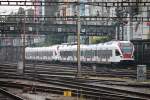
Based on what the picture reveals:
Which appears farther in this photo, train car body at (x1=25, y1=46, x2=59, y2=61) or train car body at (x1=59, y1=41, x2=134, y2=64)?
train car body at (x1=25, y1=46, x2=59, y2=61)

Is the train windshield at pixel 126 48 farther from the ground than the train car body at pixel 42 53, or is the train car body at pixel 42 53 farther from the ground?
the train windshield at pixel 126 48

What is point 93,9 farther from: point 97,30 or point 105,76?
point 105,76

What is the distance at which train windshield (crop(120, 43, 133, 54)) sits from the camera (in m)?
47.2

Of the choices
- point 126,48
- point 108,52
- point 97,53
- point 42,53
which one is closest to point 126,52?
point 126,48

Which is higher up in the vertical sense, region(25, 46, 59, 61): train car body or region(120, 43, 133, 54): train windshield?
region(120, 43, 133, 54): train windshield

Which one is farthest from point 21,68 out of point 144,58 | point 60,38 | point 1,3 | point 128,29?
point 60,38

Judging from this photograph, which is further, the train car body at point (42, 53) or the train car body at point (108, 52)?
the train car body at point (42, 53)

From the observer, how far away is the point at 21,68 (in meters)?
40.0

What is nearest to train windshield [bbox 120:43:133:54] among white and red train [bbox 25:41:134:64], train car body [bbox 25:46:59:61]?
white and red train [bbox 25:41:134:64]

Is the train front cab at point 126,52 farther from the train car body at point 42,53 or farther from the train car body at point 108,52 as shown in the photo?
the train car body at point 42,53

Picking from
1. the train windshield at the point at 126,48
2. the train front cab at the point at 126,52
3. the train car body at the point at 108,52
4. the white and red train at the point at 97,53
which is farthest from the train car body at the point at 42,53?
the train windshield at the point at 126,48

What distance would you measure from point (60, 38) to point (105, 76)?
61.9 m

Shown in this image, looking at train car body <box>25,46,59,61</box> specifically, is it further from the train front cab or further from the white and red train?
the train front cab

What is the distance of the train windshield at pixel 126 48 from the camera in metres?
47.2
